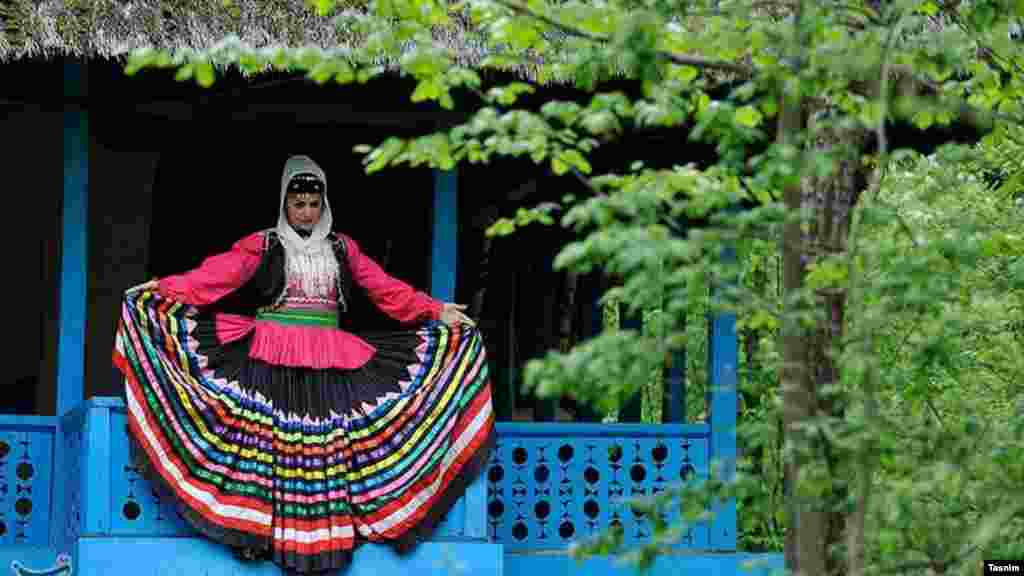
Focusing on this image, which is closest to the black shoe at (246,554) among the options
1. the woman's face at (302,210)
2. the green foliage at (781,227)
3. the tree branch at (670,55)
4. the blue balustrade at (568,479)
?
the blue balustrade at (568,479)

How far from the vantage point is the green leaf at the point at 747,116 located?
7.33 meters

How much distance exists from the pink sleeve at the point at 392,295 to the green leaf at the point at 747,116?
10.8 feet

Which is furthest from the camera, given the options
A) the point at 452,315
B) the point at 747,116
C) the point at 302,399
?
the point at 452,315

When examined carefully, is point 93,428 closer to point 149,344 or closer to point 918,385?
point 149,344

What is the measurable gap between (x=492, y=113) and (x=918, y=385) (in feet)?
6.46

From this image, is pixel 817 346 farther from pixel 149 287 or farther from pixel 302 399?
pixel 149 287

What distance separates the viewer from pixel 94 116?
1132 centimetres

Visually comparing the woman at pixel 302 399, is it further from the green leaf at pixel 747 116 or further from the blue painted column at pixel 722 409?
the green leaf at pixel 747 116

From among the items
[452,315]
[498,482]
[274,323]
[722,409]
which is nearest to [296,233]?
[274,323]

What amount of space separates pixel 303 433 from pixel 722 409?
2451 millimetres

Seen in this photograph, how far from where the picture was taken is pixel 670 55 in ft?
23.0

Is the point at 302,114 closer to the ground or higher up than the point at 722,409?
higher up

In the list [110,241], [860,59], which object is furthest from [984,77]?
[110,241]

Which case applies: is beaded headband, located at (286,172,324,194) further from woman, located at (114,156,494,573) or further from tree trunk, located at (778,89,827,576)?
tree trunk, located at (778,89,827,576)
